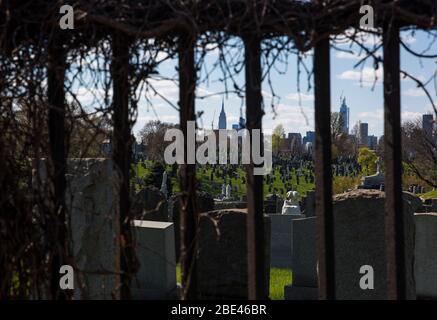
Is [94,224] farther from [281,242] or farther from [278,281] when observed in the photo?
[281,242]

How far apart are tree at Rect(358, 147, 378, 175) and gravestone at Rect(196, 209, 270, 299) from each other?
41730 mm

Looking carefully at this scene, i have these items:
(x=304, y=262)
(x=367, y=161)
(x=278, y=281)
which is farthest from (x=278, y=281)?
(x=367, y=161)

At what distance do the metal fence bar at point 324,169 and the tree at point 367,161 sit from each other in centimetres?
4596

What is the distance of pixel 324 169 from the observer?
7.02ft

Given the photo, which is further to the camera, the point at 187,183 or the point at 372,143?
the point at 372,143

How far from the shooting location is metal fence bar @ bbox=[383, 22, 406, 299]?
2117mm

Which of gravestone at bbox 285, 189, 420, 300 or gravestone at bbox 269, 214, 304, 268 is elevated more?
gravestone at bbox 285, 189, 420, 300

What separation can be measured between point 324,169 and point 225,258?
4625 mm

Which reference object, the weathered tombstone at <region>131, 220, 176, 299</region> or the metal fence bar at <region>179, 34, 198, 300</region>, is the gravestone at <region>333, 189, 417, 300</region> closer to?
the weathered tombstone at <region>131, 220, 176, 299</region>

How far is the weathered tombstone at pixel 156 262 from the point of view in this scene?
20.7 ft

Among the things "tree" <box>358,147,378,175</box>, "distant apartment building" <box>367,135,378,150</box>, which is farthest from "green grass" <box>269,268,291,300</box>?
"distant apartment building" <box>367,135,378,150</box>

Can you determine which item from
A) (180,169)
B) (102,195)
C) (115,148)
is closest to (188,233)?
(180,169)
